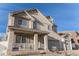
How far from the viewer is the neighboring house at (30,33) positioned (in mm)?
3049

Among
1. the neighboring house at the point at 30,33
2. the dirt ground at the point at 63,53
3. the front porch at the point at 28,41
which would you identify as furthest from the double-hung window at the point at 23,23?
the dirt ground at the point at 63,53

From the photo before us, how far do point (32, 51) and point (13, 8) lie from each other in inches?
34.9

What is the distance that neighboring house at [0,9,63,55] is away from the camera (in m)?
3.05

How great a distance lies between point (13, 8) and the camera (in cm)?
318

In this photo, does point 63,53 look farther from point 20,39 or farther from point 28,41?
point 20,39

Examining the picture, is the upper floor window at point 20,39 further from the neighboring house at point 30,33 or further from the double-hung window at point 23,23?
the double-hung window at point 23,23

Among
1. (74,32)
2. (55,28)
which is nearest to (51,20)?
(55,28)

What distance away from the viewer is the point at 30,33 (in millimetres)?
3127

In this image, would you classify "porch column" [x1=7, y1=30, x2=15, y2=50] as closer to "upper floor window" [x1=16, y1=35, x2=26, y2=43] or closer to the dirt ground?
"upper floor window" [x1=16, y1=35, x2=26, y2=43]

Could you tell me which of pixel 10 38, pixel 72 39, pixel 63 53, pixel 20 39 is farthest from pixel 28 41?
pixel 72 39

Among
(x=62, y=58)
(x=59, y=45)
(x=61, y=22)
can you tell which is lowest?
(x=62, y=58)

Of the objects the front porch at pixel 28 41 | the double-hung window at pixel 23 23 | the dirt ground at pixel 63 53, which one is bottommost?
the dirt ground at pixel 63 53

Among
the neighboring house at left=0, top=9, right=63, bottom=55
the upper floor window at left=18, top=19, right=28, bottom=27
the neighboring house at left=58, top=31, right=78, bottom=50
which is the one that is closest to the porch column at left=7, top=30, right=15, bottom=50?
the neighboring house at left=0, top=9, right=63, bottom=55

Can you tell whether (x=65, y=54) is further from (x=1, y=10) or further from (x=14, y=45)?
(x=1, y=10)
